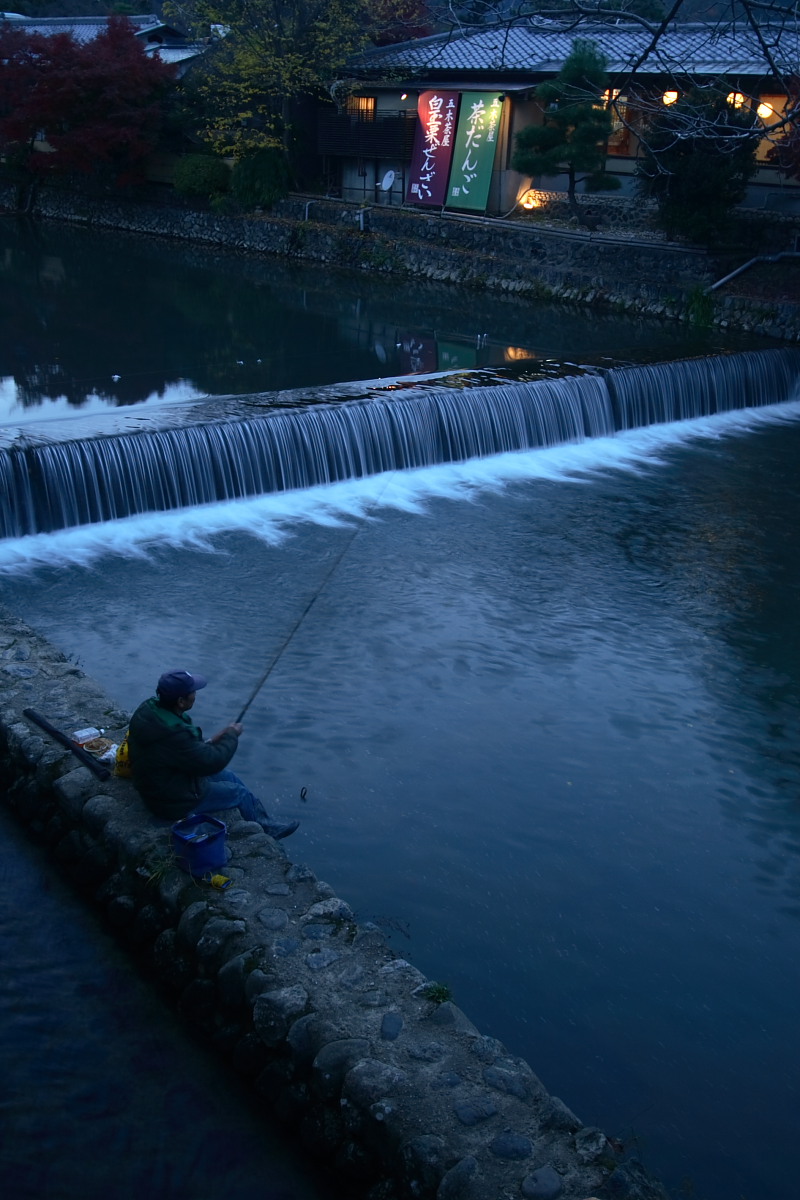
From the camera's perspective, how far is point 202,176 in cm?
2962

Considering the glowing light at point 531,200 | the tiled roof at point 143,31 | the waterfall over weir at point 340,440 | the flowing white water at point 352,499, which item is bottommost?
the flowing white water at point 352,499

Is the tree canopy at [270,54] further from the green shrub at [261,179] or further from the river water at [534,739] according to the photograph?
the river water at [534,739]

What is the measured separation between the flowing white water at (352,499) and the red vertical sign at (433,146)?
13.2 m

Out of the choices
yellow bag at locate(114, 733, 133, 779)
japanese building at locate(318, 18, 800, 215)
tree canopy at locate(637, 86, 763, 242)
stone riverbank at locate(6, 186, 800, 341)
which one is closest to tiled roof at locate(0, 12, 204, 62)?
stone riverbank at locate(6, 186, 800, 341)

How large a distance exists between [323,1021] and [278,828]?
1794 millimetres

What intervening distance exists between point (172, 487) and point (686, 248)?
47.8 feet

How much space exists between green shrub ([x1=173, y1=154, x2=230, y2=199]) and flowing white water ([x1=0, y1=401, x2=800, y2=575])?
18.3 m

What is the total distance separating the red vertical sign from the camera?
26.8m

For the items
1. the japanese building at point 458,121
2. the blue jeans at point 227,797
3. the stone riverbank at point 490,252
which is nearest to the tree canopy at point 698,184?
the stone riverbank at point 490,252

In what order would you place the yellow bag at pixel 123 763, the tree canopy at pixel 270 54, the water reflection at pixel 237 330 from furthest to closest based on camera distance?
1. the tree canopy at pixel 270 54
2. the water reflection at pixel 237 330
3. the yellow bag at pixel 123 763

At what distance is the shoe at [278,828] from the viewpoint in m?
5.98

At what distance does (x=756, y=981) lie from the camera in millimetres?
5664

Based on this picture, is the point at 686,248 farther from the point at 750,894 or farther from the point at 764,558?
the point at 750,894

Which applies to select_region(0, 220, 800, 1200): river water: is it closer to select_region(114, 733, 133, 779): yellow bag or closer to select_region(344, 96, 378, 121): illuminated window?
select_region(114, 733, 133, 779): yellow bag
